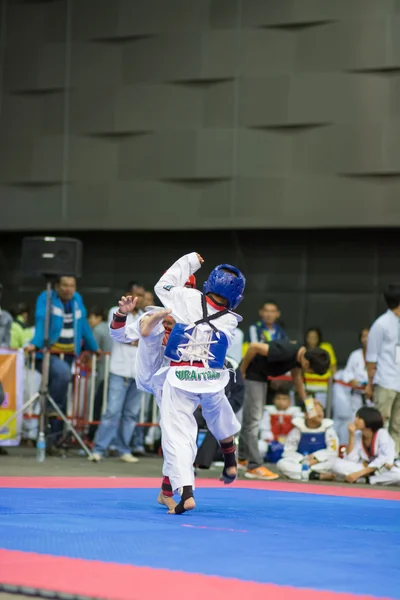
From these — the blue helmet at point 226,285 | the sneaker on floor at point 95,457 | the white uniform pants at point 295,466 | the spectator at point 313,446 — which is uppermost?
the blue helmet at point 226,285

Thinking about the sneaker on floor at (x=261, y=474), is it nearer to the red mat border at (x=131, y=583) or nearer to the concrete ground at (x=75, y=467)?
the concrete ground at (x=75, y=467)

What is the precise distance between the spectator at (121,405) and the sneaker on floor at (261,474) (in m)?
1.72

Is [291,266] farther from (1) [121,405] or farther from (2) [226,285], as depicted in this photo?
(2) [226,285]

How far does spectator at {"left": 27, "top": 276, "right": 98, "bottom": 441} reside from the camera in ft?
33.6

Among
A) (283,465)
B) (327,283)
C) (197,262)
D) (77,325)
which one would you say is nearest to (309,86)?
(327,283)

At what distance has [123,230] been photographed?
50.5 ft

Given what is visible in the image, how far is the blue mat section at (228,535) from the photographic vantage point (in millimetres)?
3711

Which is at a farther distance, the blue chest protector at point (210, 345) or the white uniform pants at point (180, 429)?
the blue chest protector at point (210, 345)

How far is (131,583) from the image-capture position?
3.36m

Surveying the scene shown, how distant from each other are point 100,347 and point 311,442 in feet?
11.4

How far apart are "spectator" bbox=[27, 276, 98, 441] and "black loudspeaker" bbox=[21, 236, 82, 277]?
0.16m

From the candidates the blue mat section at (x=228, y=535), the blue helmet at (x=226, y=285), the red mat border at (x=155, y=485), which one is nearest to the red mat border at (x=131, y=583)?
the blue mat section at (x=228, y=535)

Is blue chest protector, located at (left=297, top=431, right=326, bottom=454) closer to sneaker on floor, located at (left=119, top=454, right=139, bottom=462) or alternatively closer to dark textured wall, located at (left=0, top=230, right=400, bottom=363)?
sneaker on floor, located at (left=119, top=454, right=139, bottom=462)

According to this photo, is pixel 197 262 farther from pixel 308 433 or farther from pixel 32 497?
pixel 308 433
